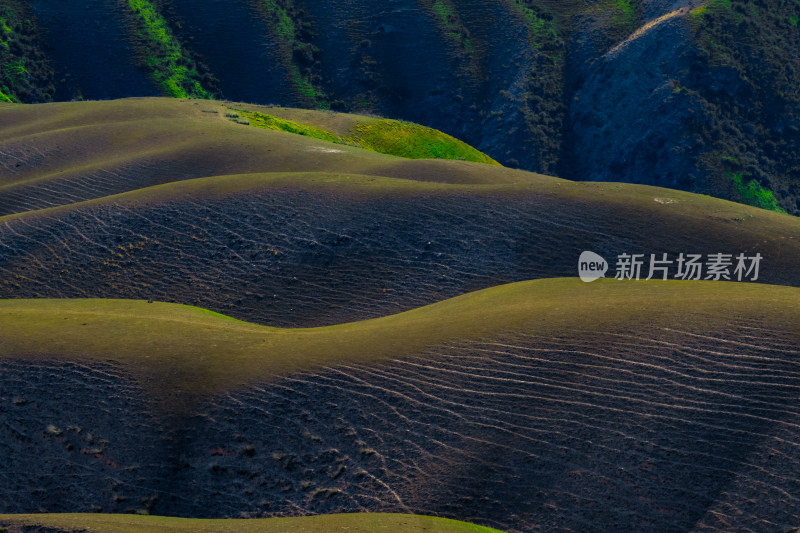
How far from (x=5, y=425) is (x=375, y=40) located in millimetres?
90883

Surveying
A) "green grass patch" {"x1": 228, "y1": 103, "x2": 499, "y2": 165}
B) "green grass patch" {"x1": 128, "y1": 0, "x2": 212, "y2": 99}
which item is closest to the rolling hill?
"green grass patch" {"x1": 228, "y1": 103, "x2": 499, "y2": 165}

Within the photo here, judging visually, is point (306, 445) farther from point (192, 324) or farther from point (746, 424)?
point (746, 424)

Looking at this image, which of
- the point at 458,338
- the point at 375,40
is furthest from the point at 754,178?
the point at 458,338

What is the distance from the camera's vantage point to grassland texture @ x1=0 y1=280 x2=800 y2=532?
16.8 metres

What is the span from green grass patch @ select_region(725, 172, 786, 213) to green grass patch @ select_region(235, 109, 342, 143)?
140 ft

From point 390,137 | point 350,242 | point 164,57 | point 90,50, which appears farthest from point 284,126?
point 90,50

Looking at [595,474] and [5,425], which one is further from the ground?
[595,474]

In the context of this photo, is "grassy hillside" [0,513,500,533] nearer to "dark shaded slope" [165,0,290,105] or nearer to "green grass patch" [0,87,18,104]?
"green grass patch" [0,87,18,104]

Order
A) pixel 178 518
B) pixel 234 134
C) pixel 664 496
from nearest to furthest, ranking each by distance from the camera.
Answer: pixel 664 496 < pixel 178 518 < pixel 234 134

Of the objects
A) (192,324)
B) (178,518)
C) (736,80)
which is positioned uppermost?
(736,80)

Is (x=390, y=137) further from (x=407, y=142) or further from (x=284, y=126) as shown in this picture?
(x=284, y=126)

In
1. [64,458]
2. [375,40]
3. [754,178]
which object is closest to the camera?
[64,458]

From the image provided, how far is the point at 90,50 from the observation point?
3792 inches

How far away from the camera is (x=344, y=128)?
68.4 meters
